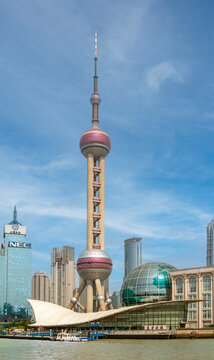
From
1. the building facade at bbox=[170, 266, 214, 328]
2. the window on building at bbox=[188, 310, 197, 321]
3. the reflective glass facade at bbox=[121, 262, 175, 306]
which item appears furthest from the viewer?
the reflective glass facade at bbox=[121, 262, 175, 306]

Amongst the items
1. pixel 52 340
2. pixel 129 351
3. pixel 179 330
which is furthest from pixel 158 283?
pixel 129 351

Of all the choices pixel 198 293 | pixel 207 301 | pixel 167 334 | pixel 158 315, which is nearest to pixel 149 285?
pixel 158 315

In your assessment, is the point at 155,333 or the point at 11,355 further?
the point at 155,333

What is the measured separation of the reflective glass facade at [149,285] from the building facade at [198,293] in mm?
5549

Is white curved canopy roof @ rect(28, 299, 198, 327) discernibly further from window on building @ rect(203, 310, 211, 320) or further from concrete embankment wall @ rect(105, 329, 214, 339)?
concrete embankment wall @ rect(105, 329, 214, 339)

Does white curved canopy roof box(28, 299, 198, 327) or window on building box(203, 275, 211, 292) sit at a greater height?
window on building box(203, 275, 211, 292)

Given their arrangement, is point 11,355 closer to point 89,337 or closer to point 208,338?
point 89,337

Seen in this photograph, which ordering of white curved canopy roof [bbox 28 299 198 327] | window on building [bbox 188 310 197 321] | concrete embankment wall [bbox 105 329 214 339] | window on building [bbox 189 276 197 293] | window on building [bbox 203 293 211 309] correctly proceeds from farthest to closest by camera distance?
white curved canopy roof [bbox 28 299 198 327]
window on building [bbox 189 276 197 293]
window on building [bbox 188 310 197 321]
window on building [bbox 203 293 211 309]
concrete embankment wall [bbox 105 329 214 339]

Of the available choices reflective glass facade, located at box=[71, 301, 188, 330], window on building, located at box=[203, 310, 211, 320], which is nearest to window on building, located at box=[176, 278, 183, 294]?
reflective glass facade, located at box=[71, 301, 188, 330]

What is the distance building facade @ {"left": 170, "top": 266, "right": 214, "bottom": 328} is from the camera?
152000mm

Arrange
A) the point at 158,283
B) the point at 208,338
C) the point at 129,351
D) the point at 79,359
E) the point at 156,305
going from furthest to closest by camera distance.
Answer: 1. the point at 158,283
2. the point at 156,305
3. the point at 208,338
4. the point at 129,351
5. the point at 79,359

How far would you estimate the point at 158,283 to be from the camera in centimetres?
16588

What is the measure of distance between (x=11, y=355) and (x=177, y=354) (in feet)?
94.1

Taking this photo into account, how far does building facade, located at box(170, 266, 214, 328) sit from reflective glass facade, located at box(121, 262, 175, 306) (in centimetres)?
555
